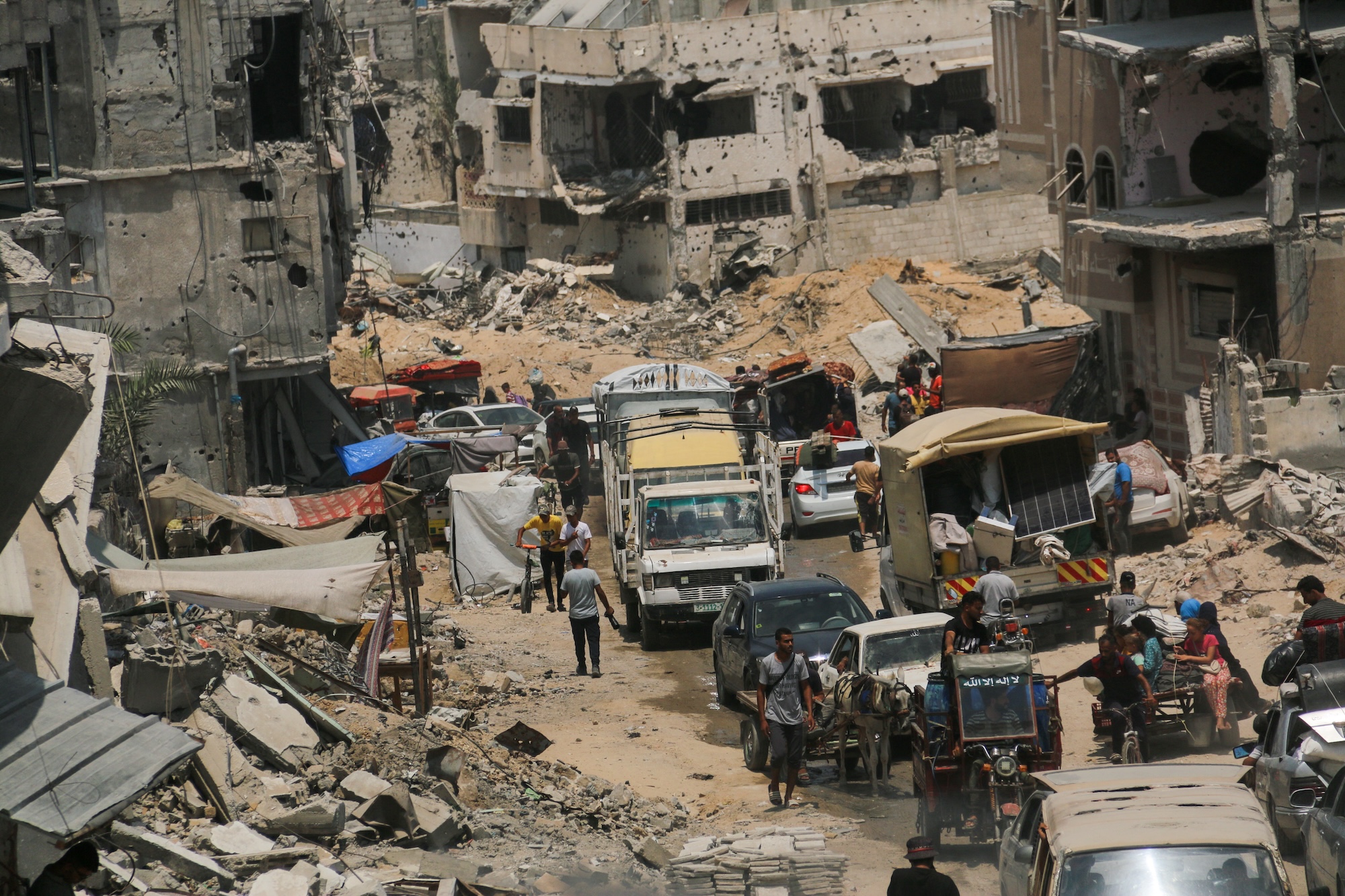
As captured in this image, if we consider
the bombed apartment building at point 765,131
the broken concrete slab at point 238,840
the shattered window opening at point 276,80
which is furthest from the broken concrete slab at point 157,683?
the bombed apartment building at point 765,131

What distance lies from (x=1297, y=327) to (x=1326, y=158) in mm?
3558

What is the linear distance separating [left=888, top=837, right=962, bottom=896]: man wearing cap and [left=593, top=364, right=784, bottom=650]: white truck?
10.7m

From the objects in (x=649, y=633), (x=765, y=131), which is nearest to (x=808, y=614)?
(x=649, y=633)

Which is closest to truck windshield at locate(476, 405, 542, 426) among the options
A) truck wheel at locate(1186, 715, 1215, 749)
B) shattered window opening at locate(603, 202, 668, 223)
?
shattered window opening at locate(603, 202, 668, 223)

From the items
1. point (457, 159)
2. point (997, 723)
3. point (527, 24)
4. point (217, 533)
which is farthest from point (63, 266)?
point (457, 159)

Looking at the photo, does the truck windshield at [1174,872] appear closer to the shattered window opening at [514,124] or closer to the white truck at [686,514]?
the white truck at [686,514]

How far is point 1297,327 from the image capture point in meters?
23.6

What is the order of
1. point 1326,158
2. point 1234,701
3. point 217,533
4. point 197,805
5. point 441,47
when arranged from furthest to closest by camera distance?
1. point 441,47
2. point 1326,158
3. point 217,533
4. point 1234,701
5. point 197,805

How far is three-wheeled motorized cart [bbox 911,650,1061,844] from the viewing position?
11578 millimetres

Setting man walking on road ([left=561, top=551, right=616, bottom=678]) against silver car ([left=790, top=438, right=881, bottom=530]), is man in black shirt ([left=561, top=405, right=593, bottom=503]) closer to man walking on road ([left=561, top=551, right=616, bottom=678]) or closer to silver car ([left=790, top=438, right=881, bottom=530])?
silver car ([left=790, top=438, right=881, bottom=530])

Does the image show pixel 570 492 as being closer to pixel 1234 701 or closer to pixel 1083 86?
pixel 1083 86

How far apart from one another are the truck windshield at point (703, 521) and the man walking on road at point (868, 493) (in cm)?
364

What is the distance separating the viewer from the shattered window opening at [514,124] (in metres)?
50.3

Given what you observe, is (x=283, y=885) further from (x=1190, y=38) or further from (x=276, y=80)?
(x=276, y=80)
